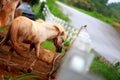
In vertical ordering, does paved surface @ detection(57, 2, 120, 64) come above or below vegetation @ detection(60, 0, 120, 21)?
above

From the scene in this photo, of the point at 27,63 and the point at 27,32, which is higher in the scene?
the point at 27,32

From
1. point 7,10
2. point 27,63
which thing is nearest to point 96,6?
point 7,10

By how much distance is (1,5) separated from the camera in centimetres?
506

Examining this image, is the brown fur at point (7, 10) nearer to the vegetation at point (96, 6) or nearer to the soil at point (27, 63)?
the soil at point (27, 63)

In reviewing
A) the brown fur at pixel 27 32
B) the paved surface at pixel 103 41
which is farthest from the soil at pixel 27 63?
the paved surface at pixel 103 41

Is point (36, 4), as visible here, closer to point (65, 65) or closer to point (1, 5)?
point (1, 5)

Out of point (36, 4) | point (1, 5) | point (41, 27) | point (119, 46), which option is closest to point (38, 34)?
point (41, 27)

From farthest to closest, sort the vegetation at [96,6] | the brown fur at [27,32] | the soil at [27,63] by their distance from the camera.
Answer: the vegetation at [96,6] → the soil at [27,63] → the brown fur at [27,32]

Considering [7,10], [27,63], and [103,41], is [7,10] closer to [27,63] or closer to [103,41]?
[27,63]

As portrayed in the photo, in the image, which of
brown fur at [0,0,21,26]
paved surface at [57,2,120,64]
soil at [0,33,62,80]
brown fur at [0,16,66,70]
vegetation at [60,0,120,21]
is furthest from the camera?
vegetation at [60,0,120,21]

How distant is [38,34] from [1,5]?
780mm

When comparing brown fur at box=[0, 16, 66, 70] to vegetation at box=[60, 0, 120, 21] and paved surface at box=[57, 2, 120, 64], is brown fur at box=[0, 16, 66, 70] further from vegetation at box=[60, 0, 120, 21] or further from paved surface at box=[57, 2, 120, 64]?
vegetation at box=[60, 0, 120, 21]

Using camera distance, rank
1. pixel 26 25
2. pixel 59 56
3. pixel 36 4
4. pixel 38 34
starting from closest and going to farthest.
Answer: pixel 26 25, pixel 38 34, pixel 59 56, pixel 36 4

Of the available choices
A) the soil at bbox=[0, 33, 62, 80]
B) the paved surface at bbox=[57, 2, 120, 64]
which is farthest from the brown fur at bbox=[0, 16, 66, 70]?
the paved surface at bbox=[57, 2, 120, 64]
